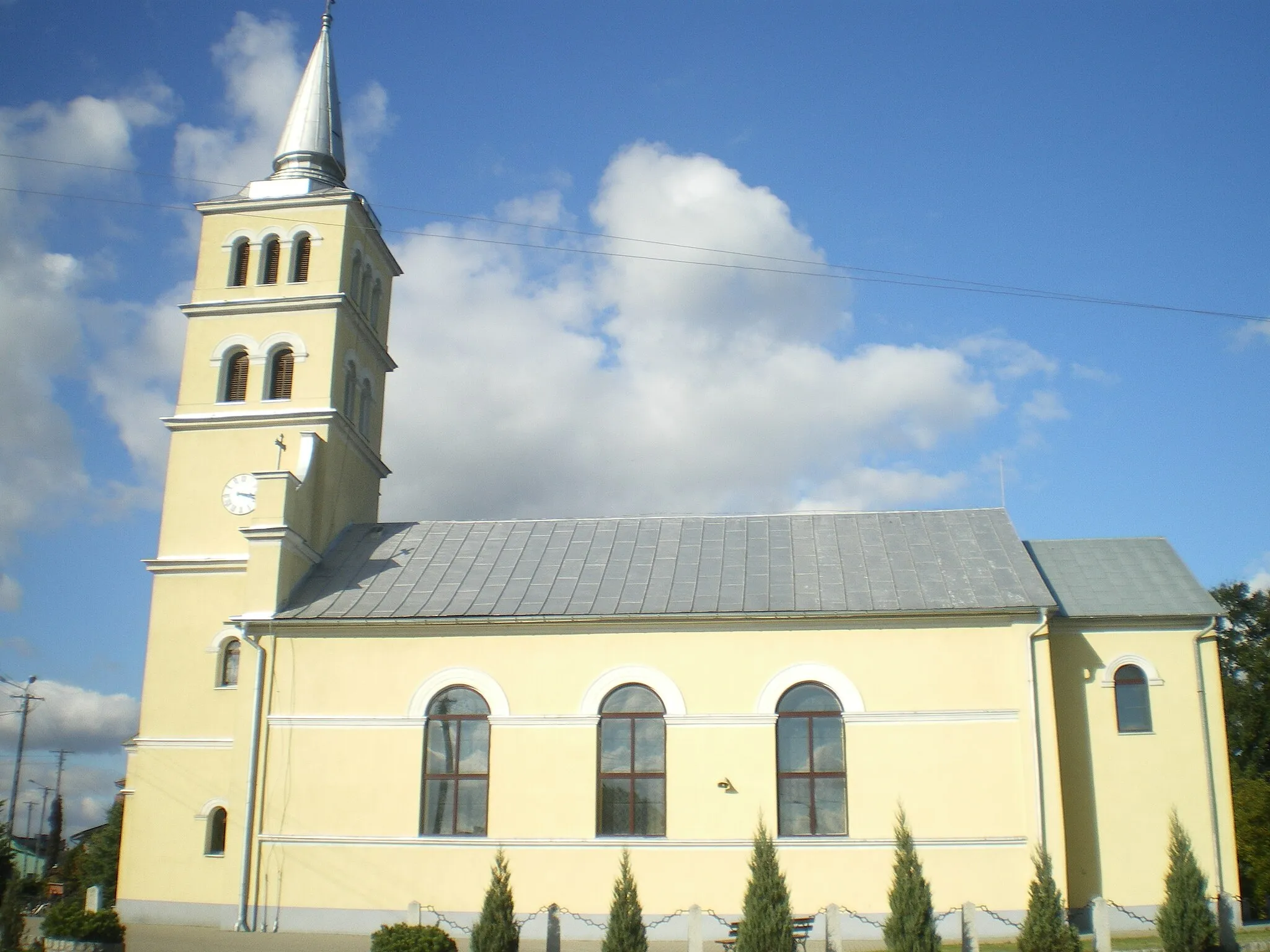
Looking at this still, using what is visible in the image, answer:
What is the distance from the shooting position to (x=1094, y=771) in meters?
22.4

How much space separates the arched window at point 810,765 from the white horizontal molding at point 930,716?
40 cm

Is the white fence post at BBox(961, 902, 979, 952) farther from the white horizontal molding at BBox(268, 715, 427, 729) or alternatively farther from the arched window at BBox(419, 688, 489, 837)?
the white horizontal molding at BBox(268, 715, 427, 729)

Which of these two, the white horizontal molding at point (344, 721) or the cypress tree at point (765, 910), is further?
the white horizontal molding at point (344, 721)

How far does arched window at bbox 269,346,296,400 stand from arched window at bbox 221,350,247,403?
0.75m

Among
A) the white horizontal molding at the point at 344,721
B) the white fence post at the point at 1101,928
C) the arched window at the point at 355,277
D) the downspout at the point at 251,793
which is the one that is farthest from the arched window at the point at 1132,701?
the arched window at the point at 355,277

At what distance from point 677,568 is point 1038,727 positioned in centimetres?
788

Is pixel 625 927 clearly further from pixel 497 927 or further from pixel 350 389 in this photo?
pixel 350 389

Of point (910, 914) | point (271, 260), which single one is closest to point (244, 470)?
point (271, 260)

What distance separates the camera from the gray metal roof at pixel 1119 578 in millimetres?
23516

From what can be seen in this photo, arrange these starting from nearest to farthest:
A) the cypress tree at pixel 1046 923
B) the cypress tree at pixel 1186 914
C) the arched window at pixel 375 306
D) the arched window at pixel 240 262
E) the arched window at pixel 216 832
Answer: the cypress tree at pixel 1046 923 < the cypress tree at pixel 1186 914 < the arched window at pixel 216 832 < the arched window at pixel 240 262 < the arched window at pixel 375 306

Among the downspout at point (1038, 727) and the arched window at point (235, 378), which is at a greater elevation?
the arched window at point (235, 378)

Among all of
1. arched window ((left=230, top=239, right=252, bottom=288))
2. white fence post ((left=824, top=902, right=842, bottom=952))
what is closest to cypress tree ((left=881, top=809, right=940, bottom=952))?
white fence post ((left=824, top=902, right=842, bottom=952))

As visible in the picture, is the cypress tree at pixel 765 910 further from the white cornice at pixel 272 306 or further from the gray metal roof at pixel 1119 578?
the white cornice at pixel 272 306

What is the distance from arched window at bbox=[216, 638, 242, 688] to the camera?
24.8m
